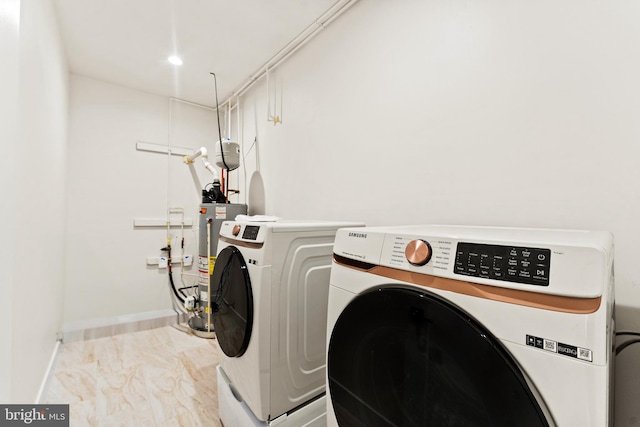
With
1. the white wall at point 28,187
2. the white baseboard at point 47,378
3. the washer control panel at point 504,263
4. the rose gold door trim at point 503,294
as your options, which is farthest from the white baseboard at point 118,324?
the washer control panel at point 504,263

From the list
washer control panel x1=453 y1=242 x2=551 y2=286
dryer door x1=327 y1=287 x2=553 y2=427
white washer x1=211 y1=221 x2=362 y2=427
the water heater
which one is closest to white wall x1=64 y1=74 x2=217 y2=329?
the water heater

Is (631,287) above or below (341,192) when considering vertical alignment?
below

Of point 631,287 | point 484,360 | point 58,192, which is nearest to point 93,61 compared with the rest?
point 58,192

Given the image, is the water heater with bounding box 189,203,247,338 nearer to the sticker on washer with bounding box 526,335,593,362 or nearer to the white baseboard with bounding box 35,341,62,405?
the white baseboard with bounding box 35,341,62,405

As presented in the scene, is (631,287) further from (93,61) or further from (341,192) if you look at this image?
(93,61)

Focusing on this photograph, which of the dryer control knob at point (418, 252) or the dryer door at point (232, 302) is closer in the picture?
the dryer control knob at point (418, 252)

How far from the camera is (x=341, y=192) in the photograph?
1746 mm

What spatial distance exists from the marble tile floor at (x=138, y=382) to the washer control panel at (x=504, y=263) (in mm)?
1676

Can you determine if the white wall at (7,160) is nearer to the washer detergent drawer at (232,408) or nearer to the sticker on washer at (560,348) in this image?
the washer detergent drawer at (232,408)

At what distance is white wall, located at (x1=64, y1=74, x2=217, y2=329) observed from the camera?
2.61 m

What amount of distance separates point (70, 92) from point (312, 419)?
3.42 m

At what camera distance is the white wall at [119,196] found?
8.55 feet

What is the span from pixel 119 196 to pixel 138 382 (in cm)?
185

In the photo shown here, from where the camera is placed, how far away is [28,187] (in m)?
1.24
